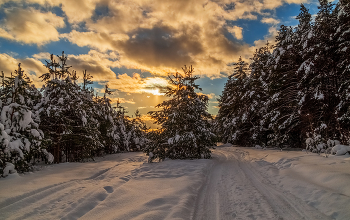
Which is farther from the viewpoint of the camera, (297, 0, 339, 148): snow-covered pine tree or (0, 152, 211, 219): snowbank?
(297, 0, 339, 148): snow-covered pine tree

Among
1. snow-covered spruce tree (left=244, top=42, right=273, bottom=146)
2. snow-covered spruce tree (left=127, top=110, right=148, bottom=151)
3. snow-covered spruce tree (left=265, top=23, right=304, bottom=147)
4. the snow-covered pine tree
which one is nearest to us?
the snow-covered pine tree

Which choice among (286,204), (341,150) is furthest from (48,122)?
(341,150)

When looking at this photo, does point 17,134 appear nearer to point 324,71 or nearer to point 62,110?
point 62,110

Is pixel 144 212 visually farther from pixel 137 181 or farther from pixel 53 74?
pixel 53 74

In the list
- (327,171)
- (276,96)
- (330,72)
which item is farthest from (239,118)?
(327,171)

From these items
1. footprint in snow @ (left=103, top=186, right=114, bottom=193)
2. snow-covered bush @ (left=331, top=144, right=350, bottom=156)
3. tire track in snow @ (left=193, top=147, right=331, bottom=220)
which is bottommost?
footprint in snow @ (left=103, top=186, right=114, bottom=193)

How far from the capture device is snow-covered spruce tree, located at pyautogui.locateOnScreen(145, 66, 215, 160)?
1487 centimetres

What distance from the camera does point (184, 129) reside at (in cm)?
1521

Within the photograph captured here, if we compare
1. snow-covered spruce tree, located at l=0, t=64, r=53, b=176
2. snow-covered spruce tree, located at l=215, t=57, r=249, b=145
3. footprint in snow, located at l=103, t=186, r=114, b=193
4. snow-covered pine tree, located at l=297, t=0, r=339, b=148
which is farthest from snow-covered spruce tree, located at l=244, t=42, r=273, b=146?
snow-covered spruce tree, located at l=0, t=64, r=53, b=176

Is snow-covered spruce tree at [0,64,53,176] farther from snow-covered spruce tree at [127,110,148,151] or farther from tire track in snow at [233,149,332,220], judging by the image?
snow-covered spruce tree at [127,110,148,151]

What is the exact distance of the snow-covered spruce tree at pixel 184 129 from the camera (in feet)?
48.8

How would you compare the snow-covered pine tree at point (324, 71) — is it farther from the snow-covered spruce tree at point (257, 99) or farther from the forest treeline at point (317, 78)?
the snow-covered spruce tree at point (257, 99)

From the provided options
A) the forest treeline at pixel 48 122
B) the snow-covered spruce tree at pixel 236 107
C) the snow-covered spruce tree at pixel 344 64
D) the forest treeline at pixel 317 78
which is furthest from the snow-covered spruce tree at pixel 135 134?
the snow-covered spruce tree at pixel 344 64

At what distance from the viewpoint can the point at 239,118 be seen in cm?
2648
